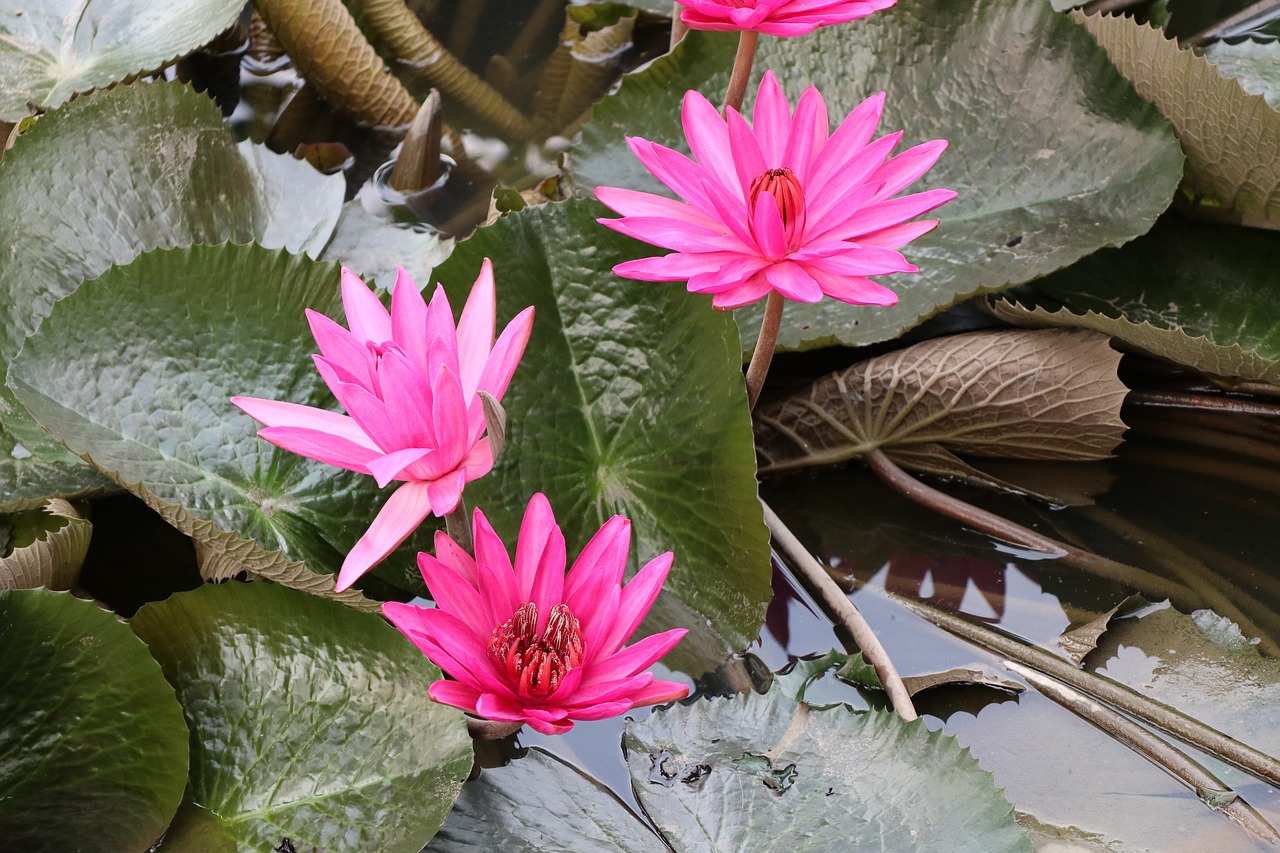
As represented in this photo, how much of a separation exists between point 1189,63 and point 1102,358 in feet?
1.16

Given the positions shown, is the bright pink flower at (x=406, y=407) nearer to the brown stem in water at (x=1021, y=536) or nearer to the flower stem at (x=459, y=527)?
the flower stem at (x=459, y=527)

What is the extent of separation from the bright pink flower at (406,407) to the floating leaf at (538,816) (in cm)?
30

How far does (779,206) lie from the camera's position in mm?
802

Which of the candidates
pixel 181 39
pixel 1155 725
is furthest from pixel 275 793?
pixel 181 39

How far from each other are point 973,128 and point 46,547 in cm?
113

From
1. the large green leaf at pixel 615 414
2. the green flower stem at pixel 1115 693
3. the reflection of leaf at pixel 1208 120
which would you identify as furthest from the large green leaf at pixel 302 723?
the reflection of leaf at pixel 1208 120

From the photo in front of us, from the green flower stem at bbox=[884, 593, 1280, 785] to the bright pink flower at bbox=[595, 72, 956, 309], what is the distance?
1.42 ft

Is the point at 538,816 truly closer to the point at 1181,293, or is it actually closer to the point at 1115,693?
the point at 1115,693

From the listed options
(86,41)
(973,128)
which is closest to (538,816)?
(973,128)

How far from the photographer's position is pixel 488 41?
1811 mm

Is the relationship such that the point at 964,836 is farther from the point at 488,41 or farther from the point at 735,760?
the point at 488,41

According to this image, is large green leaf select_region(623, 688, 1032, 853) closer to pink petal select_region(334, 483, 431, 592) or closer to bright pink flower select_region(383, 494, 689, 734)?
bright pink flower select_region(383, 494, 689, 734)

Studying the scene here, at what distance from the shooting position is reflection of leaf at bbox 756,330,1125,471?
118 centimetres

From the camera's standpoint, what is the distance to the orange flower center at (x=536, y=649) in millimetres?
706
